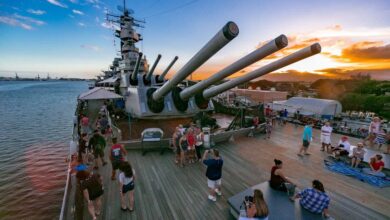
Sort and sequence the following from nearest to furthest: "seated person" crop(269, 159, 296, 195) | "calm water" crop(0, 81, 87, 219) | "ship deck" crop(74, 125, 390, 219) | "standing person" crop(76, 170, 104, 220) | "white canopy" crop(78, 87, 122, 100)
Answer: "standing person" crop(76, 170, 104, 220) < "seated person" crop(269, 159, 296, 195) < "ship deck" crop(74, 125, 390, 219) < "calm water" crop(0, 81, 87, 219) < "white canopy" crop(78, 87, 122, 100)

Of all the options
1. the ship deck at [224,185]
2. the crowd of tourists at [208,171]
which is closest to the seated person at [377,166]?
the crowd of tourists at [208,171]

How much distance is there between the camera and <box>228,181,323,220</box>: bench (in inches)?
144

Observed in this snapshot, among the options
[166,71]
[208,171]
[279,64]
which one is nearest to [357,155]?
[279,64]

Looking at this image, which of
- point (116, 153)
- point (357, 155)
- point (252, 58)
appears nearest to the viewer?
point (252, 58)

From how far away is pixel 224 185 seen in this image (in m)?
5.54

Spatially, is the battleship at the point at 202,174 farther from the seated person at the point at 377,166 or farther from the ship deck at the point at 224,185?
the seated person at the point at 377,166

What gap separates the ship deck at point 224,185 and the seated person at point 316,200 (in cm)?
107

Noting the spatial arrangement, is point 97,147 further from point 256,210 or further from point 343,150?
point 343,150

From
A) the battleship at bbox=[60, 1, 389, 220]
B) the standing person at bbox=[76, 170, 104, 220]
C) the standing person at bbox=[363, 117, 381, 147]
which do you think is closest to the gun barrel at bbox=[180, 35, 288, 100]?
the battleship at bbox=[60, 1, 389, 220]

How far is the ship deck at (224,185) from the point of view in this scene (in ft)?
14.5

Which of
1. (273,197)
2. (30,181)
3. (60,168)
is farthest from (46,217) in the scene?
(273,197)

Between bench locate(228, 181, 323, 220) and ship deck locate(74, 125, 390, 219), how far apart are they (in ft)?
1.38

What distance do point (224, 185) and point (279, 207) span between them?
1884 millimetres

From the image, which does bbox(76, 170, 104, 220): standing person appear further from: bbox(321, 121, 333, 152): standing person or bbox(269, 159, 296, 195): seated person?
bbox(321, 121, 333, 152): standing person
